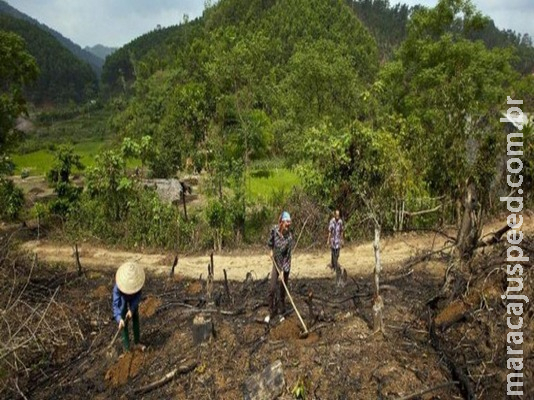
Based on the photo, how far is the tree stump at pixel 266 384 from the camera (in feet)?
21.8

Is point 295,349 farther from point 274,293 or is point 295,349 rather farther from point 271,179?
point 271,179

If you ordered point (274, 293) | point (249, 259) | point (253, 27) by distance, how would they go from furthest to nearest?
1. point (253, 27)
2. point (249, 259)
3. point (274, 293)

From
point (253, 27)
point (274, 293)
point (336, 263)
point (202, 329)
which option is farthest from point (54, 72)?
point (202, 329)

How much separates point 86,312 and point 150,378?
3.63m

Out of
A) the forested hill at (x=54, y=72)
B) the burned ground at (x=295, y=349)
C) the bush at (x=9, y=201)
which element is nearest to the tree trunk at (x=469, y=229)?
the burned ground at (x=295, y=349)

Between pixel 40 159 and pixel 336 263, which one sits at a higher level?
pixel 40 159

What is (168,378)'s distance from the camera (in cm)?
732

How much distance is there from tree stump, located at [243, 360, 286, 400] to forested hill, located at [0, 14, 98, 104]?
128808 millimetres

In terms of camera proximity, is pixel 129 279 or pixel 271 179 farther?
pixel 271 179

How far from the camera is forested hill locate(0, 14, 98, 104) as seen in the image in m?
124

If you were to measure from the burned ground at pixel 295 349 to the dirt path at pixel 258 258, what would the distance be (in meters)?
2.60

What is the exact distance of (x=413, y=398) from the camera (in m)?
6.44

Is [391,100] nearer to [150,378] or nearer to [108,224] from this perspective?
→ [108,224]

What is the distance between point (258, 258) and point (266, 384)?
295 inches
